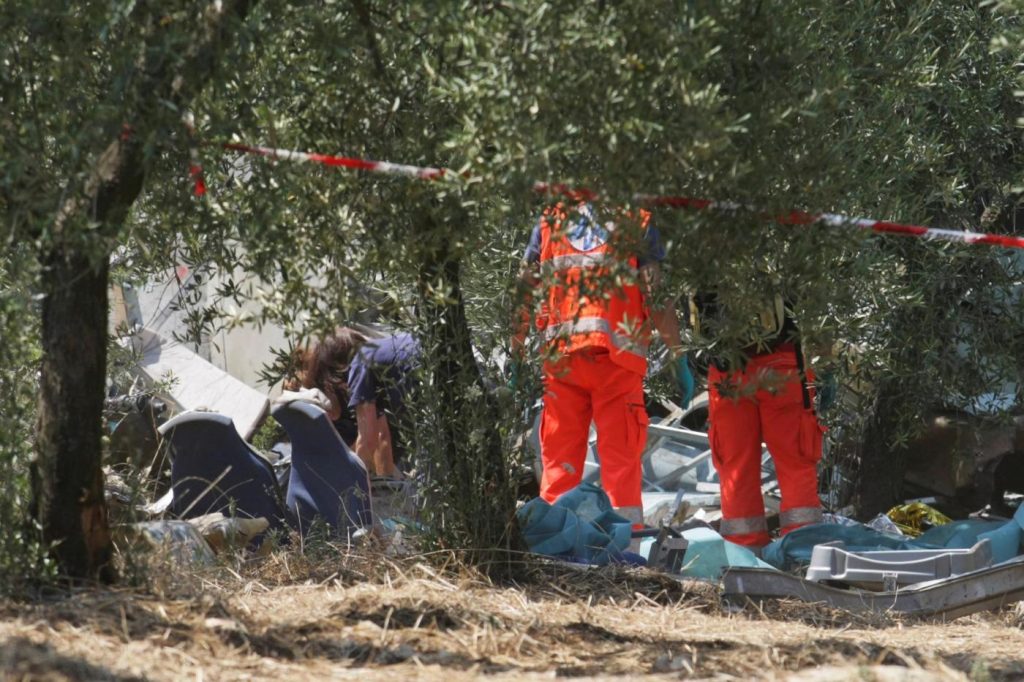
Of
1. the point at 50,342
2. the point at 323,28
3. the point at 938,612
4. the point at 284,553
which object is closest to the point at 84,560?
the point at 50,342

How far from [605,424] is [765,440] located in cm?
85

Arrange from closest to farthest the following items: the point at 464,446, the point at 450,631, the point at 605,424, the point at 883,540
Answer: the point at 450,631, the point at 464,446, the point at 883,540, the point at 605,424

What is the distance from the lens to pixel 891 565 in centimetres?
569

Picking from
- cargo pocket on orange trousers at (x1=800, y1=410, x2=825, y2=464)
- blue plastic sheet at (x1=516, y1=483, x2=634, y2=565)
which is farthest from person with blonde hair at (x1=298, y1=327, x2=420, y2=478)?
cargo pocket on orange trousers at (x1=800, y1=410, x2=825, y2=464)

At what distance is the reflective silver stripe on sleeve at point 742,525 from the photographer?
6.83 meters

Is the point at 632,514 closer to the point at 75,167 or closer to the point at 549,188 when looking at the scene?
the point at 549,188

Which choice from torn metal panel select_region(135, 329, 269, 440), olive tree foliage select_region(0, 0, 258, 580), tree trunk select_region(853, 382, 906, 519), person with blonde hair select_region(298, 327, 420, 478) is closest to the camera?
olive tree foliage select_region(0, 0, 258, 580)

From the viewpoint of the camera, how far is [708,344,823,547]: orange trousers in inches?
264

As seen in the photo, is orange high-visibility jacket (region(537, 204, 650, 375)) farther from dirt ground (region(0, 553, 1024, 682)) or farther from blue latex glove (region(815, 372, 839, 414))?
blue latex glove (region(815, 372, 839, 414))

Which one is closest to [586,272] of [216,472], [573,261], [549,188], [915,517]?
[549,188]

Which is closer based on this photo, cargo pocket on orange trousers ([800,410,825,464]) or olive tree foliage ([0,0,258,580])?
olive tree foliage ([0,0,258,580])

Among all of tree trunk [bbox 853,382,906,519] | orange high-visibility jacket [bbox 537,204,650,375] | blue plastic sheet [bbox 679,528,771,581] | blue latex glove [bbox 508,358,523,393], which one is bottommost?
blue plastic sheet [bbox 679,528,771,581]

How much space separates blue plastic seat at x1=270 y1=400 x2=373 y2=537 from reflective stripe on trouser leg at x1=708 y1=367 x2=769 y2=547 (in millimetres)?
1706

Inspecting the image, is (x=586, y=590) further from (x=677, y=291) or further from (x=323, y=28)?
(x=323, y=28)
